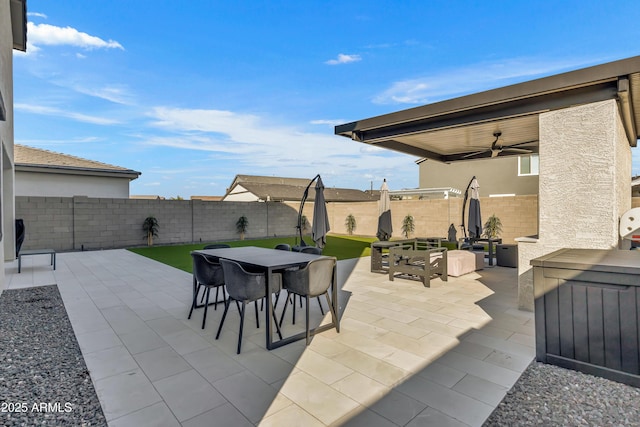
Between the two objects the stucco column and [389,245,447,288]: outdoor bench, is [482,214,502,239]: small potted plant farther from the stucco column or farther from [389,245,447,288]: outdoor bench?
the stucco column

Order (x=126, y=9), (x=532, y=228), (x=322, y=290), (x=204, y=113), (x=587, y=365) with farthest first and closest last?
(x=204, y=113)
(x=532, y=228)
(x=126, y=9)
(x=322, y=290)
(x=587, y=365)

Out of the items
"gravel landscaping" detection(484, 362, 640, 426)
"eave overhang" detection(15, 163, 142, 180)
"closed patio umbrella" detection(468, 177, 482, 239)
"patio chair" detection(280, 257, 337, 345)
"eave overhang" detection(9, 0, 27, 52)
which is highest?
"eave overhang" detection(9, 0, 27, 52)

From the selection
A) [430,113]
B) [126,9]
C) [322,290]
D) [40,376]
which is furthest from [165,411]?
[126,9]

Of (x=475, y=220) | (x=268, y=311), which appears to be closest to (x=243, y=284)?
(x=268, y=311)

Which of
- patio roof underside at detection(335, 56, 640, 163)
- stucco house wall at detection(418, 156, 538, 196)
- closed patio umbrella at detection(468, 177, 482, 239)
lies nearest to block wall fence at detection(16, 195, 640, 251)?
stucco house wall at detection(418, 156, 538, 196)

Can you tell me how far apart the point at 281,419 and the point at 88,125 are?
1775cm

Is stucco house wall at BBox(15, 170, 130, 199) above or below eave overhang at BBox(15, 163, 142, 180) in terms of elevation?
below

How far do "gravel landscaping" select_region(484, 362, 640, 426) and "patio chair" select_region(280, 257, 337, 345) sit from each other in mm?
1856

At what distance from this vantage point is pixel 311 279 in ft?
11.3

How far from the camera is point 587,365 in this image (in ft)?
8.39

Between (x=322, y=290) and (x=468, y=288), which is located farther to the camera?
(x=468, y=288)

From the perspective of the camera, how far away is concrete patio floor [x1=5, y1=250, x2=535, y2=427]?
215cm

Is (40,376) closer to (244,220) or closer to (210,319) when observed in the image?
(210,319)

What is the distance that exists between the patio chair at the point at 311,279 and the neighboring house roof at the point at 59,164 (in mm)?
14284
